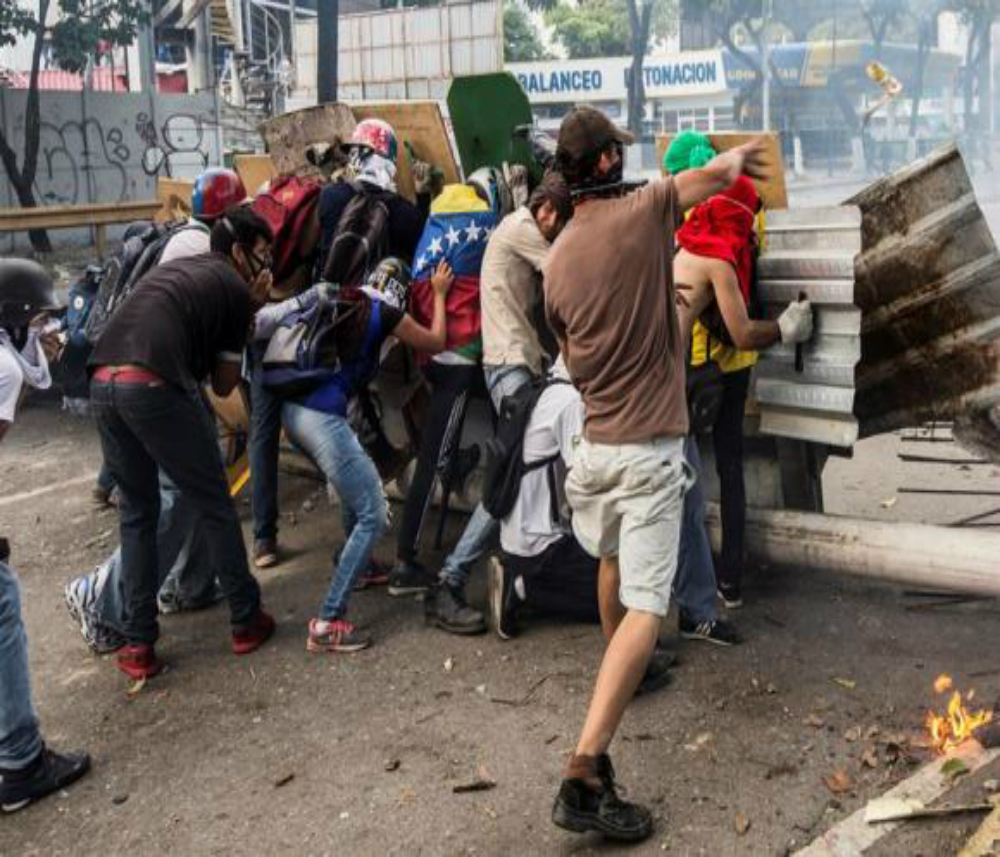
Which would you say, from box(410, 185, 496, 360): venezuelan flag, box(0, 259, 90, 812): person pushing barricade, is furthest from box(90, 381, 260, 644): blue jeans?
box(410, 185, 496, 360): venezuelan flag

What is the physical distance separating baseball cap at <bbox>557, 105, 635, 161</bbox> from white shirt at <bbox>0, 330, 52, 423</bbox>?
1867mm

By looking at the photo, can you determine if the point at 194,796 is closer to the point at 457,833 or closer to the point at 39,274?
the point at 457,833

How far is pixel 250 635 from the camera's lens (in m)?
4.79

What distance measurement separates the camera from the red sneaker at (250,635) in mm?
4785

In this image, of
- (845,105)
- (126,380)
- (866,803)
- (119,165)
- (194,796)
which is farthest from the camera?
(845,105)

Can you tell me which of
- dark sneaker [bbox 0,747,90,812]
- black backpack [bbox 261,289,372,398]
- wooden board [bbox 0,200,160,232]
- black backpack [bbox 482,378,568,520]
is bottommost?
dark sneaker [bbox 0,747,90,812]

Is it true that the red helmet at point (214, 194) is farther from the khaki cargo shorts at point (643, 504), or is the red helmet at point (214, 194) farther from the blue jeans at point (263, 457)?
the khaki cargo shorts at point (643, 504)

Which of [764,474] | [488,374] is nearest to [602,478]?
[488,374]

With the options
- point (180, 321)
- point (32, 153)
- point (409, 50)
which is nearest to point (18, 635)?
point (180, 321)

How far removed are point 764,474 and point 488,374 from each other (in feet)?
4.36

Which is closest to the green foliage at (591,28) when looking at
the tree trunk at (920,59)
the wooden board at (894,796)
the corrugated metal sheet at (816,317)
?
the tree trunk at (920,59)

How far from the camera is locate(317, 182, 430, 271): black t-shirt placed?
5203mm

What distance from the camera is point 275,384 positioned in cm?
467

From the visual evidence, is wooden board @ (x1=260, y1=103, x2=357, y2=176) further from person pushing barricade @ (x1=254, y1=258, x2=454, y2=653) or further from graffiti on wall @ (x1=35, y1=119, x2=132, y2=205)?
graffiti on wall @ (x1=35, y1=119, x2=132, y2=205)
